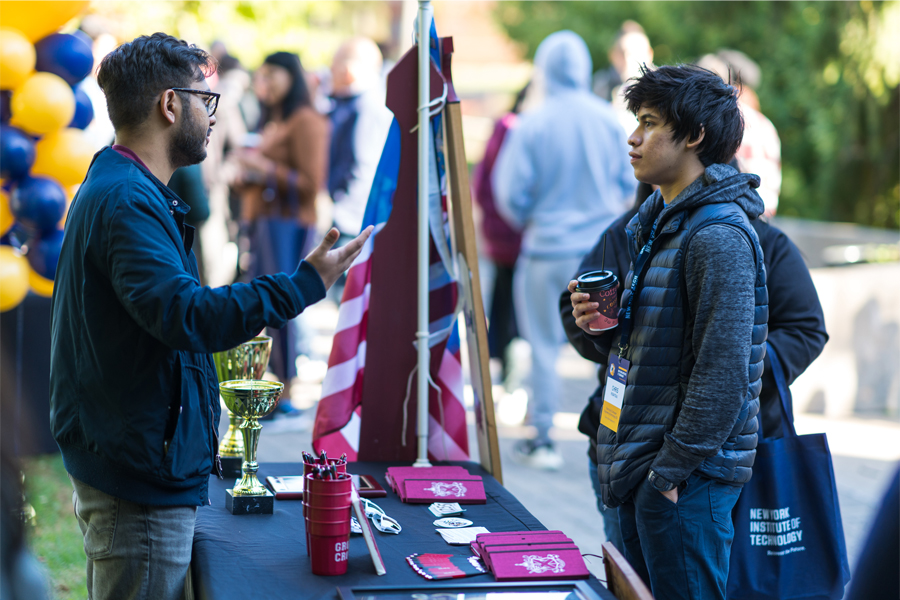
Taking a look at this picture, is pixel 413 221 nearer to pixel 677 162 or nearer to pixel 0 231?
pixel 677 162

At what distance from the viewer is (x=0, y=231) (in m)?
4.05

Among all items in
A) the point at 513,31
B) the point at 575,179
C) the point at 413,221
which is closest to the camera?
the point at 413,221

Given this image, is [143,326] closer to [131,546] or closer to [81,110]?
[131,546]

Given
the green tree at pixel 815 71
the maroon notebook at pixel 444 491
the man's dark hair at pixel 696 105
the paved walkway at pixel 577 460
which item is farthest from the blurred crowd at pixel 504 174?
the green tree at pixel 815 71

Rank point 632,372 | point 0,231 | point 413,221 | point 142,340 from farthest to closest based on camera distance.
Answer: point 0,231
point 413,221
point 632,372
point 142,340

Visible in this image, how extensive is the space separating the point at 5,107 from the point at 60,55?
35 cm

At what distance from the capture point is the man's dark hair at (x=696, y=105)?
1.96 m

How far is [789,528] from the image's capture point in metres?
2.18

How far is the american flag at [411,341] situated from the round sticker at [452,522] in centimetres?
69

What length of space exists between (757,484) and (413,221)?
134cm

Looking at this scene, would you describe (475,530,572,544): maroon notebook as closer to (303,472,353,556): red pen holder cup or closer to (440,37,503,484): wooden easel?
(303,472,353,556): red pen holder cup

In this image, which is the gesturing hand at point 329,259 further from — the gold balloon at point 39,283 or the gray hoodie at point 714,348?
the gold balloon at point 39,283

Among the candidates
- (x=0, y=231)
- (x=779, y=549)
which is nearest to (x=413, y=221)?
(x=779, y=549)

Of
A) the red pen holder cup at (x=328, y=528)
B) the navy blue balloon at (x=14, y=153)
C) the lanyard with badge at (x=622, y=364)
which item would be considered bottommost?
the red pen holder cup at (x=328, y=528)
